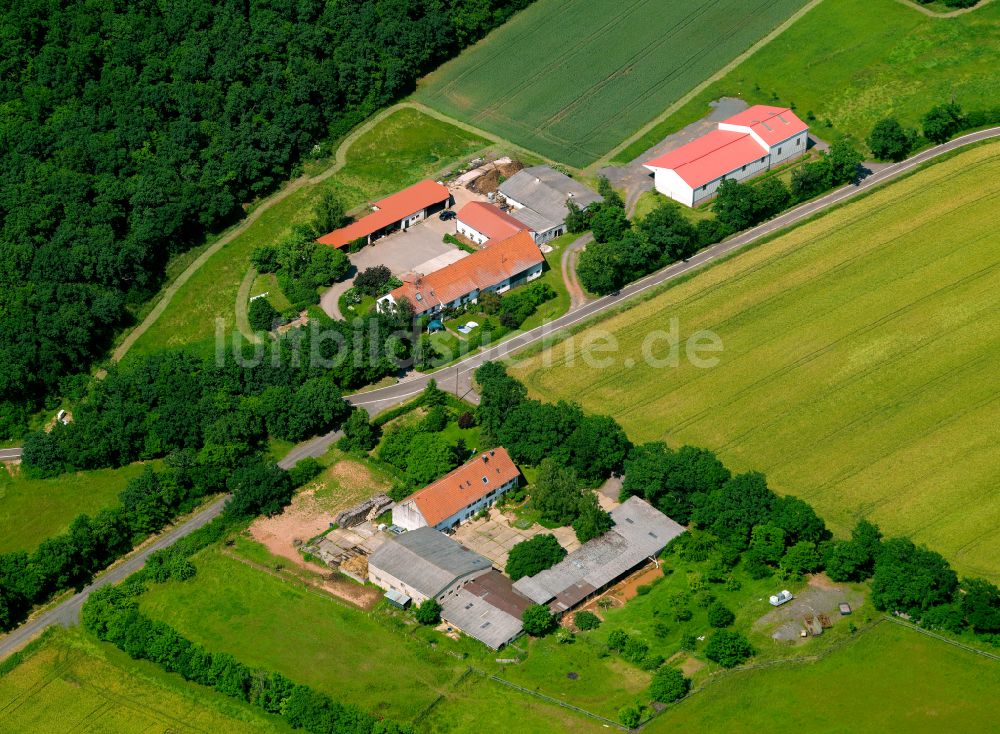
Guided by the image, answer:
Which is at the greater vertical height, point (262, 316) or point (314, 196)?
point (314, 196)

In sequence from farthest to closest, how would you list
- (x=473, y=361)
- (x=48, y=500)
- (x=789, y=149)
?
1. (x=789, y=149)
2. (x=473, y=361)
3. (x=48, y=500)

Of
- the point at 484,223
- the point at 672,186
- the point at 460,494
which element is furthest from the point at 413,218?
the point at 460,494

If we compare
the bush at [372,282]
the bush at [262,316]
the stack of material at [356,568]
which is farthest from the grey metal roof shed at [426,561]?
the bush at [372,282]

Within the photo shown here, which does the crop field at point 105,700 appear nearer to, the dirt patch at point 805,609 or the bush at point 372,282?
the dirt patch at point 805,609

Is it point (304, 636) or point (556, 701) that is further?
point (304, 636)

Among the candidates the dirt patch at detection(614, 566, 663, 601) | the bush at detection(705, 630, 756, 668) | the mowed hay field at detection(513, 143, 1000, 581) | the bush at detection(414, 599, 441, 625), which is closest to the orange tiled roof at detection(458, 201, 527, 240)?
the mowed hay field at detection(513, 143, 1000, 581)

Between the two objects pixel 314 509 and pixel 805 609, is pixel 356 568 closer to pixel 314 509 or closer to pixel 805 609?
pixel 314 509

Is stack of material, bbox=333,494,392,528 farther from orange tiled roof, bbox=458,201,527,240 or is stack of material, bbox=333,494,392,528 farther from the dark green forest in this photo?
orange tiled roof, bbox=458,201,527,240

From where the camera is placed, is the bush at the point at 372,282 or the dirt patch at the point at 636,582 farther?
the bush at the point at 372,282
